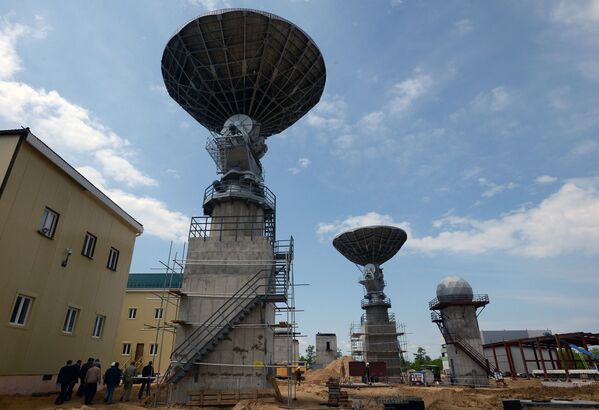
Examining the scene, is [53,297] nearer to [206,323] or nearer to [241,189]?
[206,323]

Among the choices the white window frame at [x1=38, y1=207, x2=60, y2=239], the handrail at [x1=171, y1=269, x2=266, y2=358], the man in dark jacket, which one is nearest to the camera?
the man in dark jacket

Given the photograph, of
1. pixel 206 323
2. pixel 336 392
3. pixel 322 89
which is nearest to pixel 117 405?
pixel 206 323

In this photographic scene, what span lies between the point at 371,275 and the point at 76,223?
37.2m

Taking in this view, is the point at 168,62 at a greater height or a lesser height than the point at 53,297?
greater

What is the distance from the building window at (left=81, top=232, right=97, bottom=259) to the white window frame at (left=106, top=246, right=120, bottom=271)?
1.53 metres

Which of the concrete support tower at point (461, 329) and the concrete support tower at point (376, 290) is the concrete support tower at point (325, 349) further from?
the concrete support tower at point (461, 329)

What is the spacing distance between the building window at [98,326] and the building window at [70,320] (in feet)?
5.91

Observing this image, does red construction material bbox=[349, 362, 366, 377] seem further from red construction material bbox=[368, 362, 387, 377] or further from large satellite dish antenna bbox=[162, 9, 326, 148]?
large satellite dish antenna bbox=[162, 9, 326, 148]

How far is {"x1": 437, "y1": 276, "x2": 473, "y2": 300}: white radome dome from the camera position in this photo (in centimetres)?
3941

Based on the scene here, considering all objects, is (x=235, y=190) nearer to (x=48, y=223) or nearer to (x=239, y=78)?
(x=239, y=78)

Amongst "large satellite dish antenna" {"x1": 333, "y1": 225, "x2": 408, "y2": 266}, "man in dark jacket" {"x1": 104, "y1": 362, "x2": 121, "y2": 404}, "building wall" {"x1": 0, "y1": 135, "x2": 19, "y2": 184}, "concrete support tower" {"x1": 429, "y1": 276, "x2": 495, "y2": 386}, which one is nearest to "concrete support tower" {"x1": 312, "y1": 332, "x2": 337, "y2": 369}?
"large satellite dish antenna" {"x1": 333, "y1": 225, "x2": 408, "y2": 266}

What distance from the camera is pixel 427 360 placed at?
10894cm

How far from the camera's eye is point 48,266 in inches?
595

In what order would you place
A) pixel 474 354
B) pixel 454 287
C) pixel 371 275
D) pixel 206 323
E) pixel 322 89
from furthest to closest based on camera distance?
pixel 371 275 → pixel 454 287 → pixel 474 354 → pixel 322 89 → pixel 206 323
